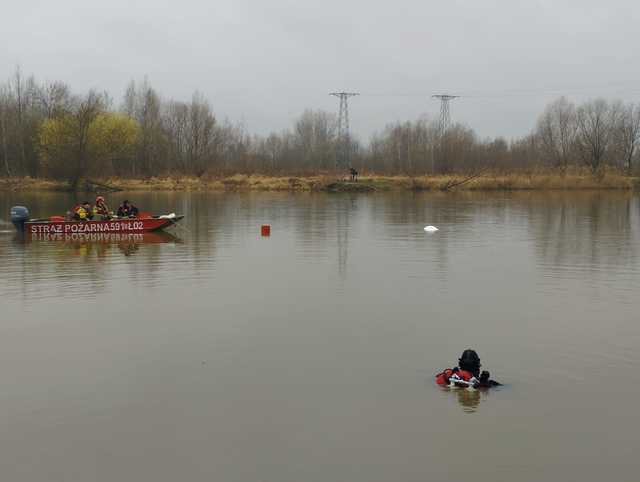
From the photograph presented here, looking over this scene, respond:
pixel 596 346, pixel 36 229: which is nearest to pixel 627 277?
pixel 596 346

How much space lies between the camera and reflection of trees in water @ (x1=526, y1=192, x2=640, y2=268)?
2145 cm

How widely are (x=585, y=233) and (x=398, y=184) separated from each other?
44.1m

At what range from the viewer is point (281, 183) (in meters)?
74.2

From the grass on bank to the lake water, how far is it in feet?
165

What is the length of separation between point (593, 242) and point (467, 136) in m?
69.8

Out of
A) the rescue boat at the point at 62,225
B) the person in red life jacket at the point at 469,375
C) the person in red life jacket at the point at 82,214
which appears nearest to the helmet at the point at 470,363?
the person in red life jacket at the point at 469,375

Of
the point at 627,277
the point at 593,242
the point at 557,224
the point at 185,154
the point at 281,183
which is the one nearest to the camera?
the point at 627,277

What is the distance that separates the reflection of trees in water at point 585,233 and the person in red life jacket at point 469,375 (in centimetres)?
1131

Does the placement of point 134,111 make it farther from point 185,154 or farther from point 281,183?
point 281,183

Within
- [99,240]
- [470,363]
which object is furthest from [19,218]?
[470,363]

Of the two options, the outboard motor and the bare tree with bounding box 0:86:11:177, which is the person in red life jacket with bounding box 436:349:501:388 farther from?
the bare tree with bounding box 0:86:11:177

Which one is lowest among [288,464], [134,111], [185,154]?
[288,464]

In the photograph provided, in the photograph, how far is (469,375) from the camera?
9531mm

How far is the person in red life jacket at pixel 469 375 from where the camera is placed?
951 centimetres
